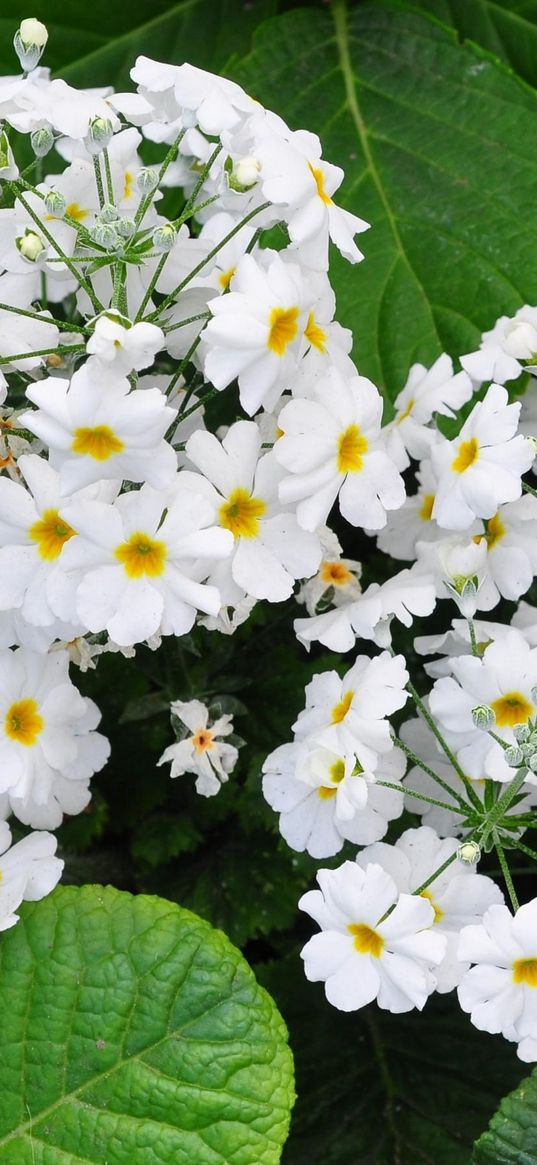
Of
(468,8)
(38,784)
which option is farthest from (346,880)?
(468,8)

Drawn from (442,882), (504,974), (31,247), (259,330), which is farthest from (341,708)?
(31,247)

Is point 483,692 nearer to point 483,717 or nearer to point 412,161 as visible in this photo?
point 483,717

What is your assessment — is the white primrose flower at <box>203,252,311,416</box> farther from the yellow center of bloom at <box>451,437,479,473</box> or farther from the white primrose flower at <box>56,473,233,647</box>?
the yellow center of bloom at <box>451,437,479,473</box>

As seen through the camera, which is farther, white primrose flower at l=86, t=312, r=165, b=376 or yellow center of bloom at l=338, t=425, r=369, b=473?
yellow center of bloom at l=338, t=425, r=369, b=473

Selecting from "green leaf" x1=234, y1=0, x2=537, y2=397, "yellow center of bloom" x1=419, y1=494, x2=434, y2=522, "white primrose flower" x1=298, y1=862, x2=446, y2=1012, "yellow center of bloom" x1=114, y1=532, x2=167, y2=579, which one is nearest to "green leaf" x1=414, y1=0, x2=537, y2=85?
"green leaf" x1=234, y1=0, x2=537, y2=397

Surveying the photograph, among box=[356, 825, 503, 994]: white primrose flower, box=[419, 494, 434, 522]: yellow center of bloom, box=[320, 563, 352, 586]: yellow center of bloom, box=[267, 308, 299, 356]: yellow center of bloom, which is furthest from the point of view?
box=[419, 494, 434, 522]: yellow center of bloom

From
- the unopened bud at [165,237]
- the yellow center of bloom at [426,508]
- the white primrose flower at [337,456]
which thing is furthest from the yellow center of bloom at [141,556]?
the yellow center of bloom at [426,508]
